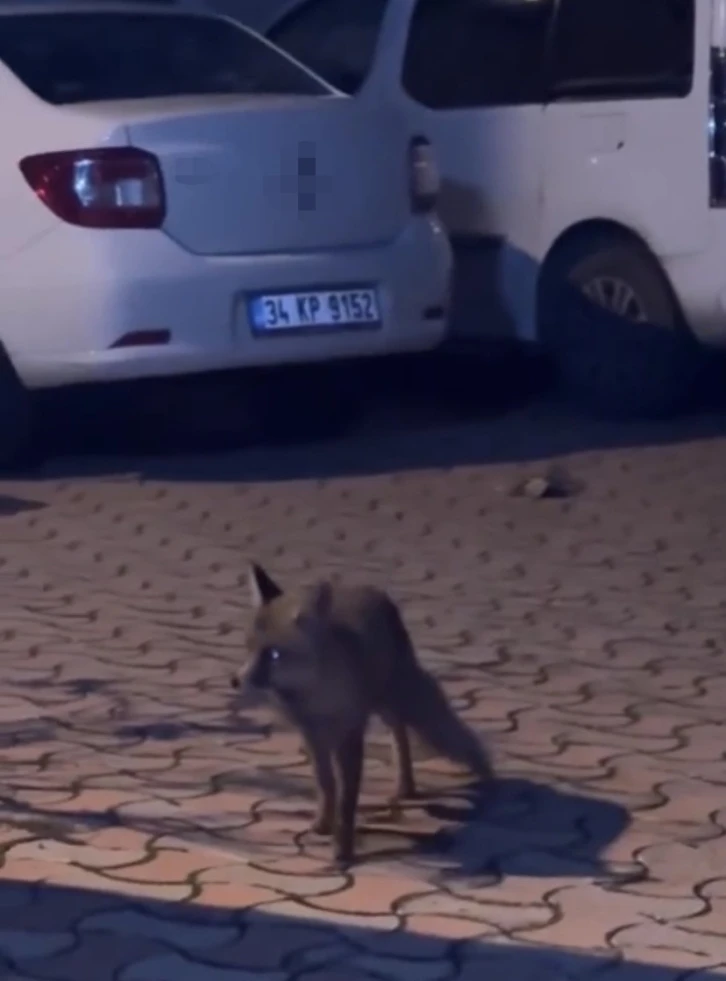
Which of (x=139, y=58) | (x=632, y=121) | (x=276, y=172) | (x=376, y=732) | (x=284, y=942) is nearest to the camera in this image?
(x=284, y=942)

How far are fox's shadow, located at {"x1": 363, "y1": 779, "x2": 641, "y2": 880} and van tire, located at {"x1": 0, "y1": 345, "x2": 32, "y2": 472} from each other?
11.6 feet

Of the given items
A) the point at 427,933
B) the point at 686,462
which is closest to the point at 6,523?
the point at 686,462

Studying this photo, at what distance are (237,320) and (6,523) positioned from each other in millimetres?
990

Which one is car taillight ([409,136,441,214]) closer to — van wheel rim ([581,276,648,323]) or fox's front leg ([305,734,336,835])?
van wheel rim ([581,276,648,323])

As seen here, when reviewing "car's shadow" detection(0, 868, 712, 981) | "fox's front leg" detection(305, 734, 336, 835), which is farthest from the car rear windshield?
"car's shadow" detection(0, 868, 712, 981)

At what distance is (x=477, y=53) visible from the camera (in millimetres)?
9703

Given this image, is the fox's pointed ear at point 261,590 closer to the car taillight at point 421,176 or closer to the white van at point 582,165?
the car taillight at point 421,176

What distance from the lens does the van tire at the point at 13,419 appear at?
8.24m

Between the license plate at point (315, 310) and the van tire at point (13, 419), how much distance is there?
813 millimetres

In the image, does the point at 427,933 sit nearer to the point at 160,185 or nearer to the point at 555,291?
the point at 160,185

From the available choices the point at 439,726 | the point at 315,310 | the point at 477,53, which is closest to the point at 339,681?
the point at 439,726

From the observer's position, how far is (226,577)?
7.07m

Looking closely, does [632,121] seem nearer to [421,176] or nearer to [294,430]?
[421,176]

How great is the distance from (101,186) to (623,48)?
87.3 inches
